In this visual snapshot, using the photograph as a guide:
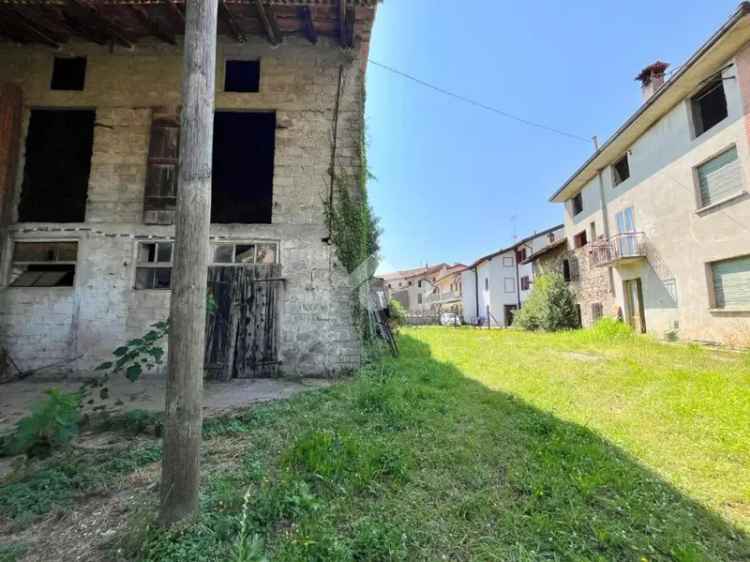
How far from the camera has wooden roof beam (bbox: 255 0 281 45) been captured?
19.3 feet

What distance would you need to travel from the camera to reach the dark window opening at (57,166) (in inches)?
254

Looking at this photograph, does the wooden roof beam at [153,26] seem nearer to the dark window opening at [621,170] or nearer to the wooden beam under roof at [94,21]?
the wooden beam under roof at [94,21]

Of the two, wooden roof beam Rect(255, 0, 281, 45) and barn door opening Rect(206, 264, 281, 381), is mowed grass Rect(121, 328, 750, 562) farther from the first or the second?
wooden roof beam Rect(255, 0, 281, 45)

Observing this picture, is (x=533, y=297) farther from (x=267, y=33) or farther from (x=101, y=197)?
(x=101, y=197)

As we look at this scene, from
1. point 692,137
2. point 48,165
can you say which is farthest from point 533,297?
point 48,165

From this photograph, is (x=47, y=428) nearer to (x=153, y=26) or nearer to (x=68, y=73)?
(x=153, y=26)

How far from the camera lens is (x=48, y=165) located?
6625 millimetres

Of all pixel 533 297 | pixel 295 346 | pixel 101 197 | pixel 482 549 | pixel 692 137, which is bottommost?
pixel 482 549

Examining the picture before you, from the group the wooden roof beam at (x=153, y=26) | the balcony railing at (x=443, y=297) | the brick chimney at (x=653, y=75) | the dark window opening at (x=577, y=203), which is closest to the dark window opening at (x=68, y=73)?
the wooden roof beam at (x=153, y=26)

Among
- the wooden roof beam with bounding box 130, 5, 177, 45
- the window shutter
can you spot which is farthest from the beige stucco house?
the window shutter

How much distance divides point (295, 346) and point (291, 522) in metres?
4.12

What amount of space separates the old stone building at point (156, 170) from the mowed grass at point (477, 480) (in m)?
2.33

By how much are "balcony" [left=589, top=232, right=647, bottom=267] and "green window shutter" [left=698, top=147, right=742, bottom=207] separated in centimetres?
249

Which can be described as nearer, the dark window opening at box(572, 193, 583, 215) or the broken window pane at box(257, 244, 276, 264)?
the broken window pane at box(257, 244, 276, 264)
